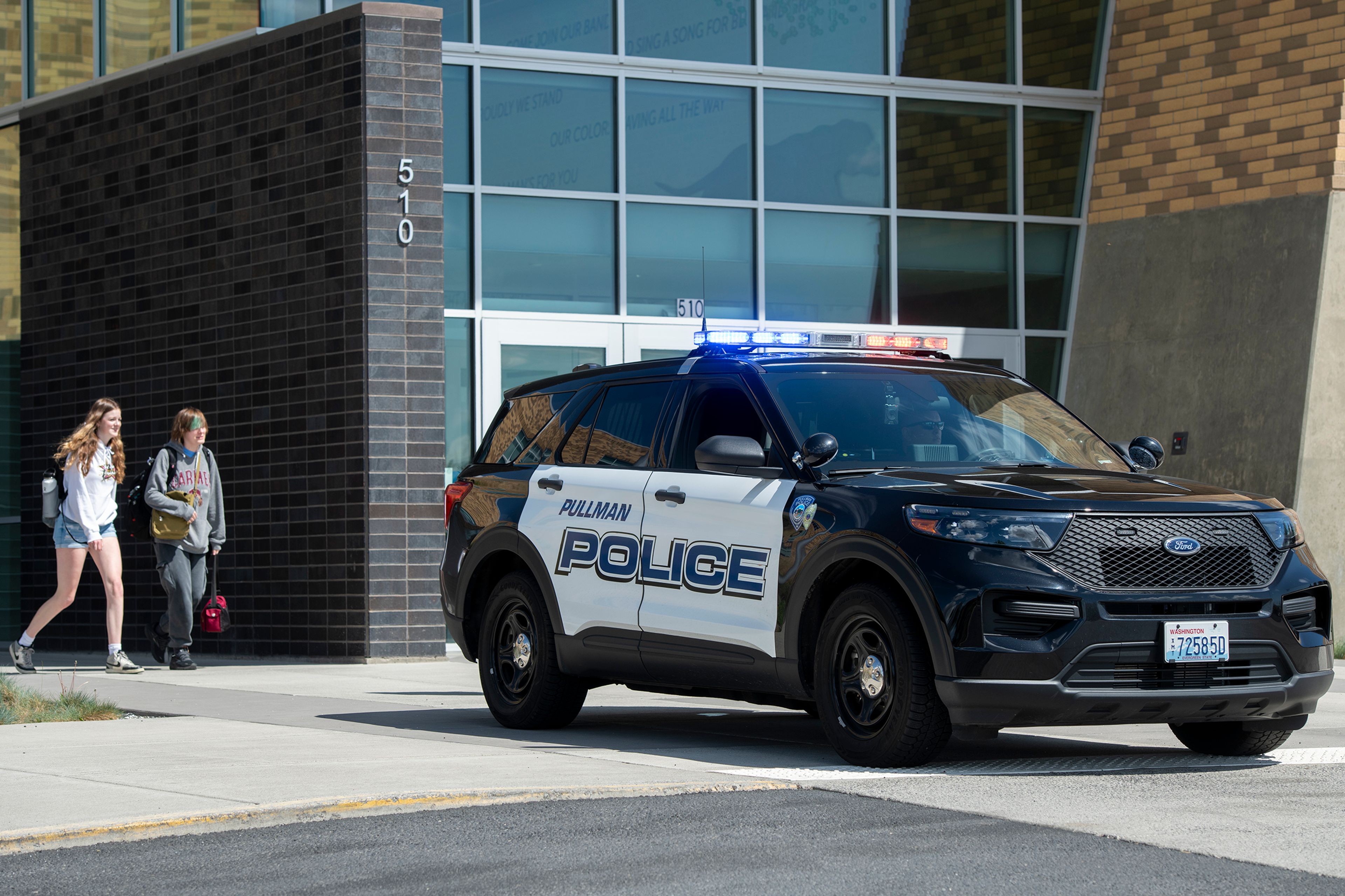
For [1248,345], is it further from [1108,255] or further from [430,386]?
A: [430,386]

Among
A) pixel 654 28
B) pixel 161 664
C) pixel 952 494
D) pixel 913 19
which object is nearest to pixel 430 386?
pixel 161 664

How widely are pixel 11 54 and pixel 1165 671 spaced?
14.9m

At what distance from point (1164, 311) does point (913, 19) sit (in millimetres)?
3750

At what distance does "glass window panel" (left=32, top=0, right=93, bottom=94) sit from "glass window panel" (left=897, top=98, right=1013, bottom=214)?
779cm

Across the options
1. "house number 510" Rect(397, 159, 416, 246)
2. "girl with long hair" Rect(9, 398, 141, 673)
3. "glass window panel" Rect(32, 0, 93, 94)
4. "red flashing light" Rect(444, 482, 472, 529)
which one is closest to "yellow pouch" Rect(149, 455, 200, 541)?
"girl with long hair" Rect(9, 398, 141, 673)

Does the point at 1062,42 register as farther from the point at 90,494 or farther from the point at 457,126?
the point at 90,494

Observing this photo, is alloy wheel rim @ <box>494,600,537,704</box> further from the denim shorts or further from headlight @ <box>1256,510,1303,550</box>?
the denim shorts

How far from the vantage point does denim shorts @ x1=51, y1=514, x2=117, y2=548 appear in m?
13.3

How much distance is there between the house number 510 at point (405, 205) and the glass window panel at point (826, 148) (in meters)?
4.00

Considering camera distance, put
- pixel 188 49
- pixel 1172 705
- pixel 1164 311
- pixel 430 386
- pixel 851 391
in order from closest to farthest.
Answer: pixel 1172 705 < pixel 851 391 < pixel 430 386 < pixel 188 49 < pixel 1164 311

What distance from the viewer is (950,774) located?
725 cm

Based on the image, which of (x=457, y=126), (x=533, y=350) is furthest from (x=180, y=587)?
(x=457, y=126)

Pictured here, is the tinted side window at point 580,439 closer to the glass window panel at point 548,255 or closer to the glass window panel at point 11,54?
the glass window panel at point 548,255

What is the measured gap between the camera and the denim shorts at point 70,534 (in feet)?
43.6
